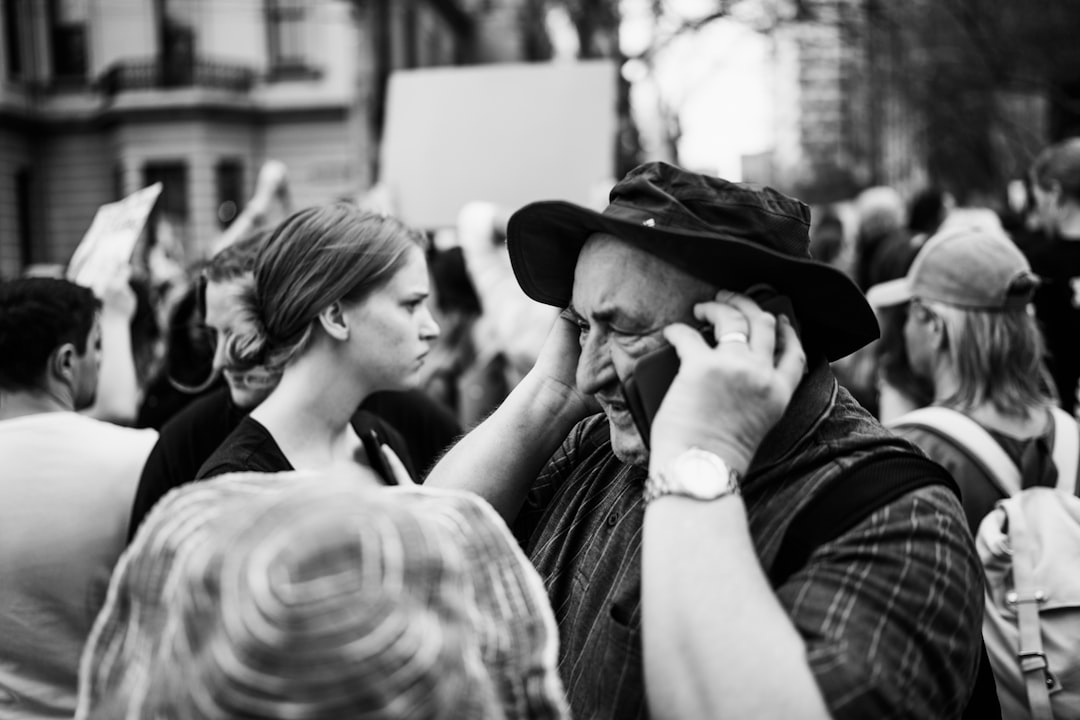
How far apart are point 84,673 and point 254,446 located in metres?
1.50

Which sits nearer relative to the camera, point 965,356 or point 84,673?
point 84,673

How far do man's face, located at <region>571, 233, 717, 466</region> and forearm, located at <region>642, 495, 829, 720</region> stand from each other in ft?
1.13

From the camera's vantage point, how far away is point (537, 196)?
7.25 metres

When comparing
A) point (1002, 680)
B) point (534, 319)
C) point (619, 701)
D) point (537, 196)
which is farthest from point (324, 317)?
point (537, 196)

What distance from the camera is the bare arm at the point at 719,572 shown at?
56.7 inches

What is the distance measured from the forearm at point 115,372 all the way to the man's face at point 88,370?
2.03ft

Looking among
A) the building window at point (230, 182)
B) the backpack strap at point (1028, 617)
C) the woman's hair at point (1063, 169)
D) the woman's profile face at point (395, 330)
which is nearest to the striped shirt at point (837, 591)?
the backpack strap at point (1028, 617)

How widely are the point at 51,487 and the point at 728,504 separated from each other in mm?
2098

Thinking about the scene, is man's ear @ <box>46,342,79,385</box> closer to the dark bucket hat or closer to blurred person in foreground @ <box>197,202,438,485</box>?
blurred person in foreground @ <box>197,202,438,485</box>

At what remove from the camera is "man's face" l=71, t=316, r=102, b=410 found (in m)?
3.30

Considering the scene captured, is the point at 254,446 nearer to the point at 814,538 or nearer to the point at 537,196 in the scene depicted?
→ the point at 814,538

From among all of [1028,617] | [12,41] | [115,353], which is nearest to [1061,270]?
[1028,617]

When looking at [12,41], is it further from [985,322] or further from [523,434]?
[523,434]

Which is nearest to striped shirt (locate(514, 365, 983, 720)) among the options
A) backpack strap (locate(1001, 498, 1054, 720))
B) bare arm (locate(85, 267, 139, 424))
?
backpack strap (locate(1001, 498, 1054, 720))
